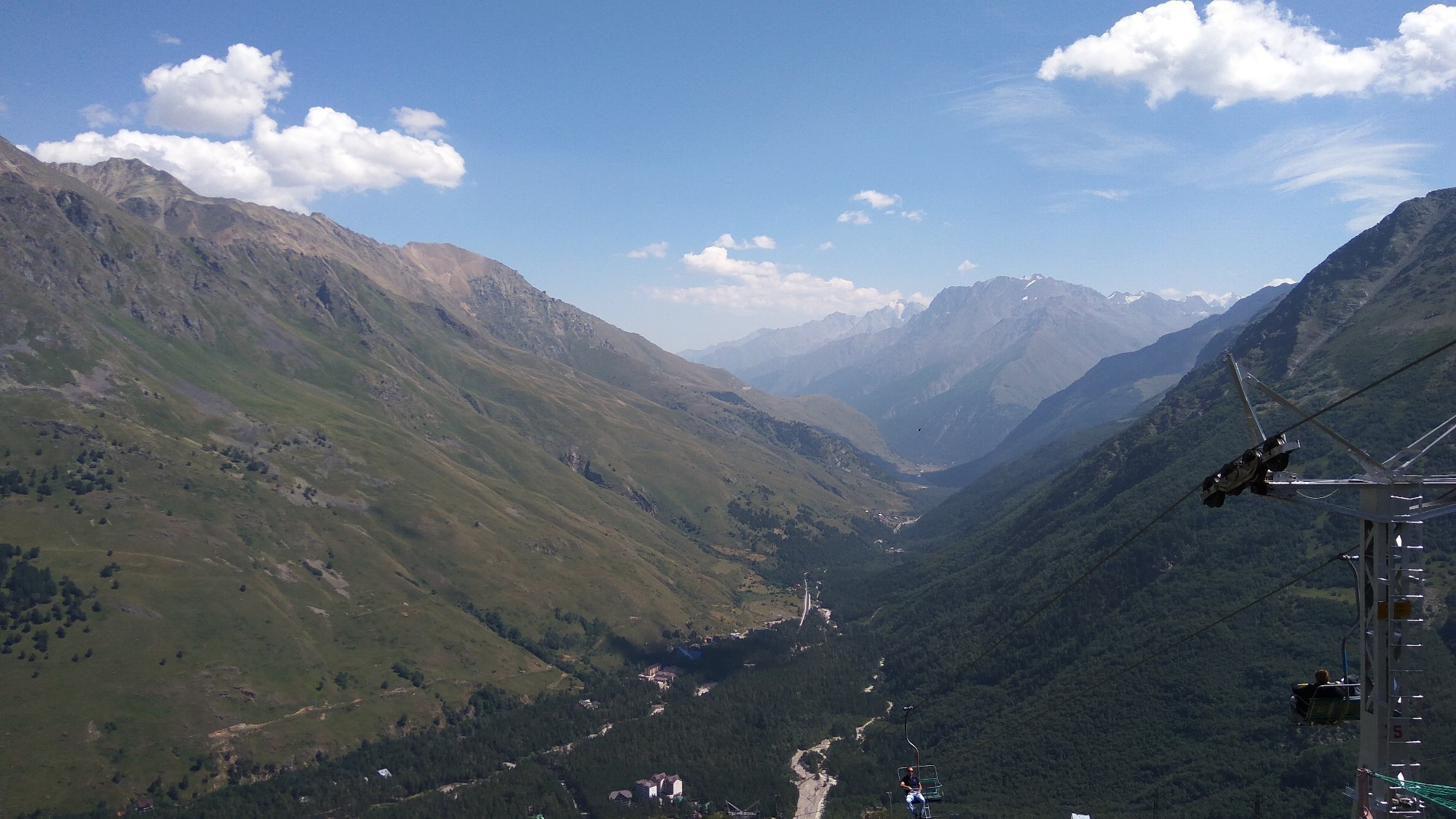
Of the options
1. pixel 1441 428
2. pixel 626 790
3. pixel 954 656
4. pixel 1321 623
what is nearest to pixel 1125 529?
pixel 954 656

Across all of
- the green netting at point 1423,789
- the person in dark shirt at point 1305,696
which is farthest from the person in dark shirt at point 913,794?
the green netting at point 1423,789

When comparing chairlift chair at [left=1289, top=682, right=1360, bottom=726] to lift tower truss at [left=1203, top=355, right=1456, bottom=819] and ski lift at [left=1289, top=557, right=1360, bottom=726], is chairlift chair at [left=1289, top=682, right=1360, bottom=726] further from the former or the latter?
lift tower truss at [left=1203, top=355, right=1456, bottom=819]

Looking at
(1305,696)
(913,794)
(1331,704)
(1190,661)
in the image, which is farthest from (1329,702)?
(1190,661)

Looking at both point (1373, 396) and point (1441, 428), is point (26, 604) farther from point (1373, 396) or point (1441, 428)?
point (1373, 396)

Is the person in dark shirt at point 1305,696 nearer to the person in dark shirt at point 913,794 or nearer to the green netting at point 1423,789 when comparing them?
the green netting at point 1423,789

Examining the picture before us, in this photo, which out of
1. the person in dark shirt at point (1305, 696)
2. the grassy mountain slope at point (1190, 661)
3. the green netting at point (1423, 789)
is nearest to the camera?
the green netting at point (1423, 789)

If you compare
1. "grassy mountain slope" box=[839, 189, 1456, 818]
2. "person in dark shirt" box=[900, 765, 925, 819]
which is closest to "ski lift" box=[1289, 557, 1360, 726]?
"person in dark shirt" box=[900, 765, 925, 819]
